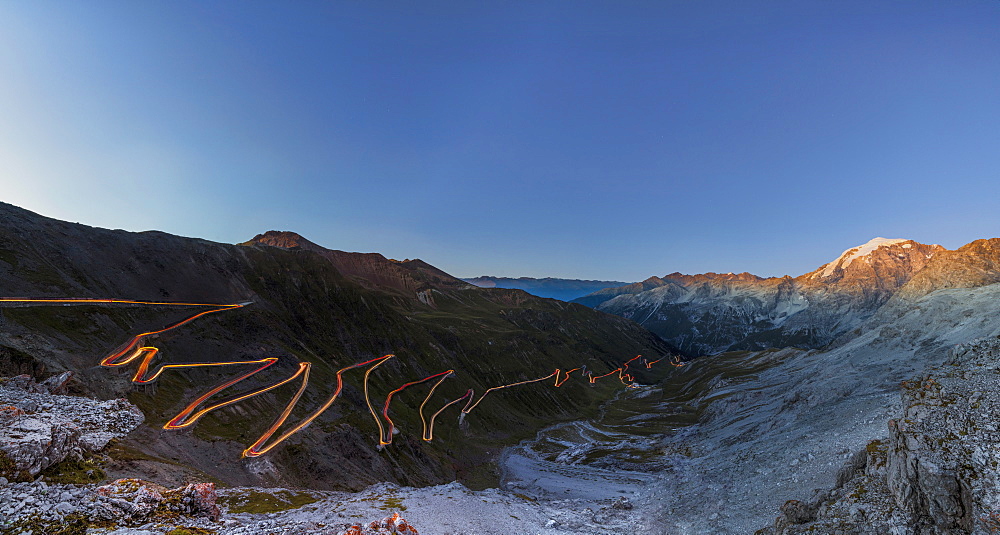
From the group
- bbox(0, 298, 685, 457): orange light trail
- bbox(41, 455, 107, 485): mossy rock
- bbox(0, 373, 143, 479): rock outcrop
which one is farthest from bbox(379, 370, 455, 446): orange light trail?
bbox(41, 455, 107, 485): mossy rock

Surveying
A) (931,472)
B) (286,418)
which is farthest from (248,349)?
(931,472)

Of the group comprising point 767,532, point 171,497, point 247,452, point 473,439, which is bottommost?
point 473,439

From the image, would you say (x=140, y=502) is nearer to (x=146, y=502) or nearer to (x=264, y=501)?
(x=146, y=502)

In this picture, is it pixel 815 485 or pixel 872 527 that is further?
pixel 815 485

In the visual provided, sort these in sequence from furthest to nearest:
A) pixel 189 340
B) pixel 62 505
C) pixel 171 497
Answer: pixel 189 340
pixel 171 497
pixel 62 505

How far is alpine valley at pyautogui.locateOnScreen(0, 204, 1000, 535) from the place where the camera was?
28.4m

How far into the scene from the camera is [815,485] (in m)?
46.6

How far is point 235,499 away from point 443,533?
19.9 meters

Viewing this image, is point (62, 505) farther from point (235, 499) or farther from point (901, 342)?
point (901, 342)

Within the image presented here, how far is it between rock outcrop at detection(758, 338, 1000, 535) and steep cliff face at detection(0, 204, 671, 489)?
57.9m

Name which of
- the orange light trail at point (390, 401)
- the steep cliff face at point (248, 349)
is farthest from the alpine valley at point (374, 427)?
the orange light trail at point (390, 401)

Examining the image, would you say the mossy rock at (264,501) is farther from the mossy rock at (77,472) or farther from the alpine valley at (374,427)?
the mossy rock at (77,472)

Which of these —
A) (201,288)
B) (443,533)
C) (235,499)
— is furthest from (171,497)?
(201,288)

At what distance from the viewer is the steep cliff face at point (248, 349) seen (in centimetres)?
5253
